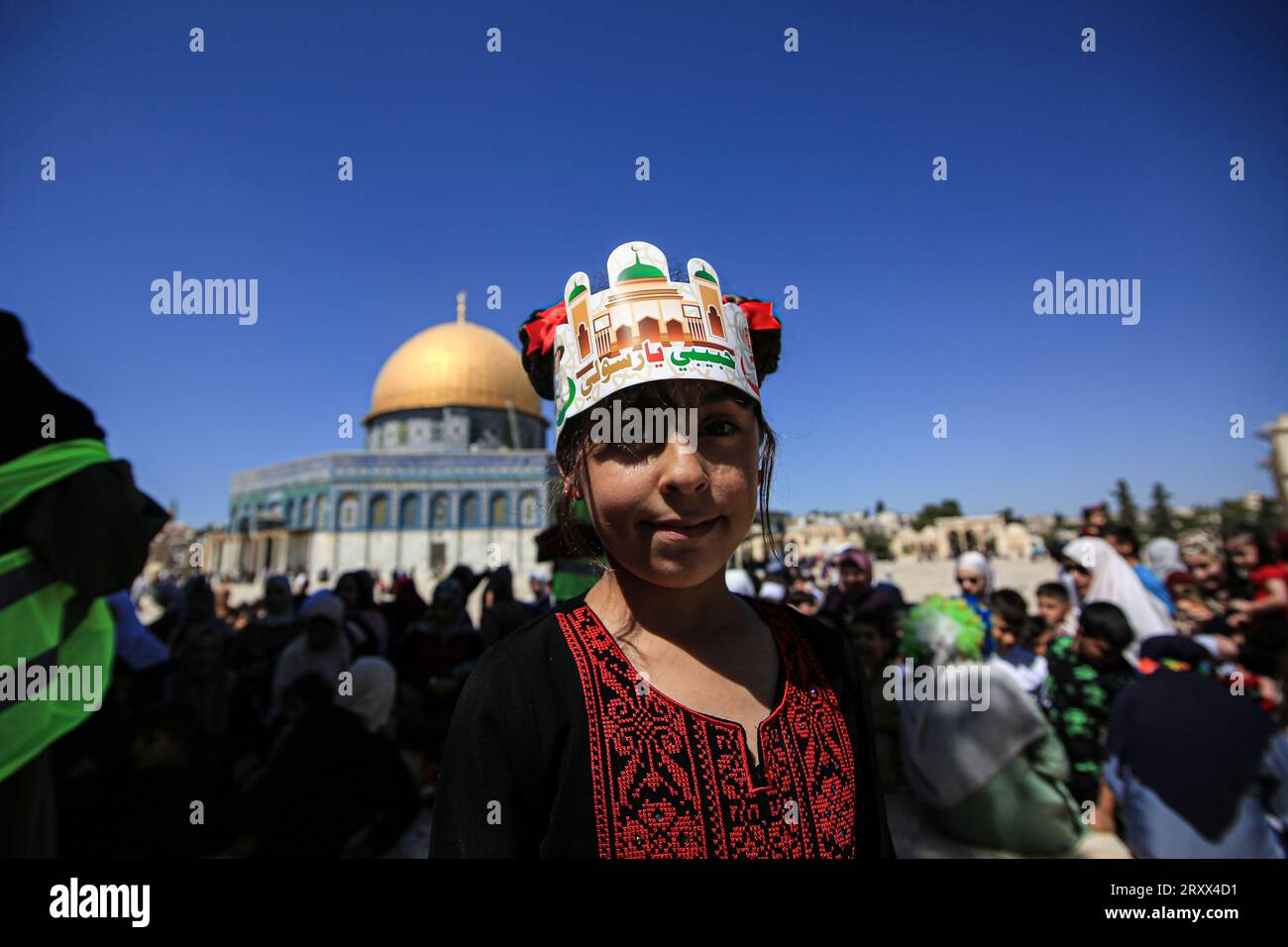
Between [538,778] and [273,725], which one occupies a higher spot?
[538,778]

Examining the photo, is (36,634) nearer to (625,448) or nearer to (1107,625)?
(625,448)

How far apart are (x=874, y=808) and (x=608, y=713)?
61 centimetres

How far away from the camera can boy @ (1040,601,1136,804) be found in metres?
3.59

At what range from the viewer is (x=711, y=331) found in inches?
48.8

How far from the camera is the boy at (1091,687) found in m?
3.59

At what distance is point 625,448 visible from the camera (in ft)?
3.70

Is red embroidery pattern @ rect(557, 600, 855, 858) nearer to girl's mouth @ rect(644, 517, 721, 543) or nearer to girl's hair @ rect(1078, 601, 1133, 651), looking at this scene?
girl's mouth @ rect(644, 517, 721, 543)

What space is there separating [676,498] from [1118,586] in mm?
5590

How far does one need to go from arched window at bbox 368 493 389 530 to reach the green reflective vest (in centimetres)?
3237

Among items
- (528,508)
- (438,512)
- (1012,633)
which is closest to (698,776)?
(1012,633)

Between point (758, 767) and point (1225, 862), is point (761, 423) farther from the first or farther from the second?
point (1225, 862)

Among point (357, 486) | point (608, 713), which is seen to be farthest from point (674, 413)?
point (357, 486)

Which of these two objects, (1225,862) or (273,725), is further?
(273,725)

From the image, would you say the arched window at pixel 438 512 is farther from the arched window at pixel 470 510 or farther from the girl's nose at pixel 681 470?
the girl's nose at pixel 681 470
